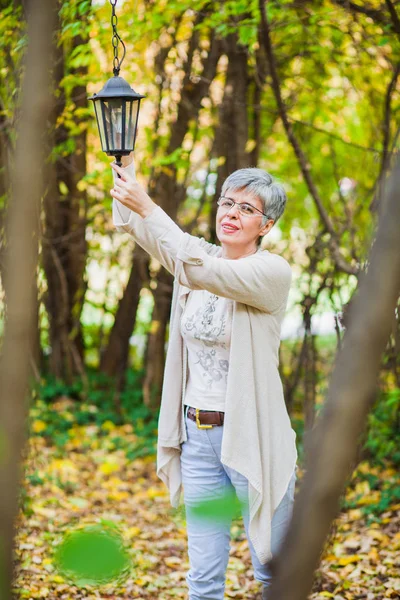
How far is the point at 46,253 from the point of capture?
308 inches

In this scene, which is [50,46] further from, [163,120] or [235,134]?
[163,120]

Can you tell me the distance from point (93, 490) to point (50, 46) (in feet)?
17.0

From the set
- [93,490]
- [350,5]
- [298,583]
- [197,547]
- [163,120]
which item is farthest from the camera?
[163,120]

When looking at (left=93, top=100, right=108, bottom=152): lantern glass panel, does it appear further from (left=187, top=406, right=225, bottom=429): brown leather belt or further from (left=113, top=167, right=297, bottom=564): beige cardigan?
(left=187, top=406, right=225, bottom=429): brown leather belt

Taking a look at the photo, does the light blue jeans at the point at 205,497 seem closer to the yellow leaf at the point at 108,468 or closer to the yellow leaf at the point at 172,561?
the yellow leaf at the point at 172,561

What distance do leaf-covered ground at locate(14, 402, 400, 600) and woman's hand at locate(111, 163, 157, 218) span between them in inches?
50.5

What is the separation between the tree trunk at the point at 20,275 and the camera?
114 centimetres

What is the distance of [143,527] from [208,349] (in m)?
2.83

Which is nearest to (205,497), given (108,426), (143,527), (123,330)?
(143,527)

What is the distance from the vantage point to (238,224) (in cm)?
273

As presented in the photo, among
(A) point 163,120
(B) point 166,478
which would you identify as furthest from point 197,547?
(A) point 163,120

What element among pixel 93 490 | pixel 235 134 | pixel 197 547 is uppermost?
pixel 235 134

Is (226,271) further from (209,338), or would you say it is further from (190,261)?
(209,338)

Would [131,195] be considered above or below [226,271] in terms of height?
above
